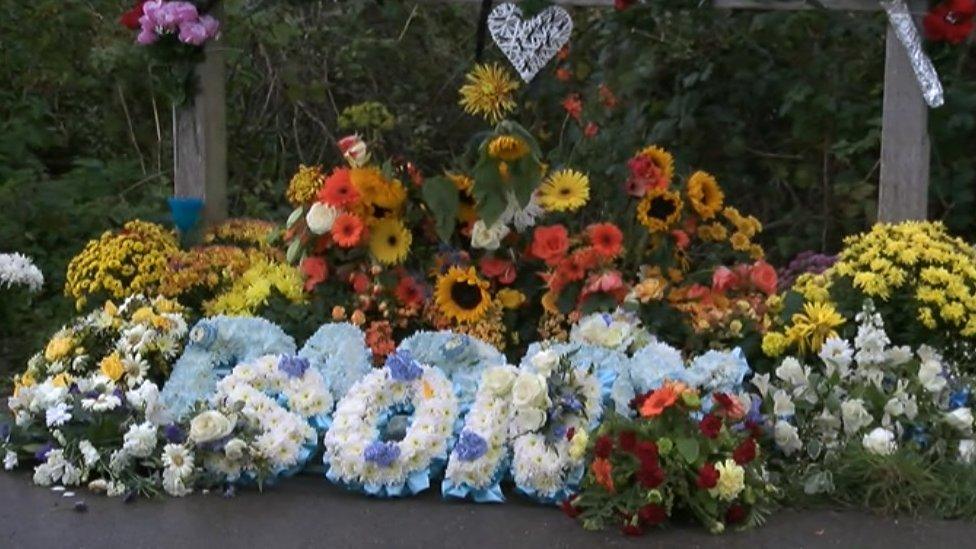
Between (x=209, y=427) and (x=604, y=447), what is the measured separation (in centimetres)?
123

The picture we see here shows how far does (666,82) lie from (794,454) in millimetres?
3411

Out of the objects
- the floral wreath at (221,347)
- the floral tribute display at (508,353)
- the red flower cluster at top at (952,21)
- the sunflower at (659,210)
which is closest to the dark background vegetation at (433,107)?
the red flower cluster at top at (952,21)

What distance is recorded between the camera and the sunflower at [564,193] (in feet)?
18.7

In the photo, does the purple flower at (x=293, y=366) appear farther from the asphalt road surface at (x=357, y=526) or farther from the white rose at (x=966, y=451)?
the white rose at (x=966, y=451)

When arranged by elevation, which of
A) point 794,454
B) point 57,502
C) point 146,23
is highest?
point 146,23

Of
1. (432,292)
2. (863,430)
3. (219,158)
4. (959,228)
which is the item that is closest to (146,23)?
(219,158)

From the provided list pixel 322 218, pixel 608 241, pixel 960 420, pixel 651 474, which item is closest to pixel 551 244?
pixel 608 241

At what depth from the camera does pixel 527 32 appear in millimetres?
6094

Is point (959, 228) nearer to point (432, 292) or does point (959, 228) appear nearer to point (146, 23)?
point (432, 292)

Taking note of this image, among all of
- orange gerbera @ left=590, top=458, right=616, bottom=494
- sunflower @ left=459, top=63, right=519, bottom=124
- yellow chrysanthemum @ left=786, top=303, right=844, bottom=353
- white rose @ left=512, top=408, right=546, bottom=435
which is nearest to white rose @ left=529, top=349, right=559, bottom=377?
white rose @ left=512, top=408, right=546, bottom=435

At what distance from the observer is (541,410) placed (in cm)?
462

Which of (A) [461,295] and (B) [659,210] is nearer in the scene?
(A) [461,295]

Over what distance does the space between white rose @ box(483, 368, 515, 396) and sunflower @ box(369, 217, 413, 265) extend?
3.36 feet

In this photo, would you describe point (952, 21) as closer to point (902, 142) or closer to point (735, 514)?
point (902, 142)
